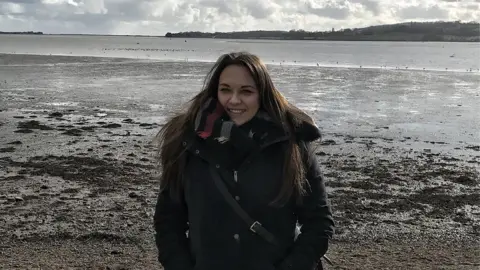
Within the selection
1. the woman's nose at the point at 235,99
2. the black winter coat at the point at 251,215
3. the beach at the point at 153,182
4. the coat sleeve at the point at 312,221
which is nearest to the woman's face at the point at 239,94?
the woman's nose at the point at 235,99

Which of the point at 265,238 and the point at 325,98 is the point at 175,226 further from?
the point at 325,98

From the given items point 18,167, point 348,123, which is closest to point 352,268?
point 18,167

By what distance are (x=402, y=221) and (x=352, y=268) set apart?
239 cm

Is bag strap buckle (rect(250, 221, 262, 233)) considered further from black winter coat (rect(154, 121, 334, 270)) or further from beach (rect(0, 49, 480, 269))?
beach (rect(0, 49, 480, 269))

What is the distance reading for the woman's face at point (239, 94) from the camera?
9.51ft

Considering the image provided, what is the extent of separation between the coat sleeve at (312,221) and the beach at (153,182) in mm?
1927

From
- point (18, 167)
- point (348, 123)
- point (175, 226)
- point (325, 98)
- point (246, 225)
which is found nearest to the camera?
Result: point (246, 225)

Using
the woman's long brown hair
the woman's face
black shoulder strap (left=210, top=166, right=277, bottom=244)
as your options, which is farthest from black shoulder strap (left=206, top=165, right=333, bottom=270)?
the woman's face

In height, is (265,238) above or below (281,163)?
below

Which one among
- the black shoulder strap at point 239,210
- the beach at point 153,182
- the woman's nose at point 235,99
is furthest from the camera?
the beach at point 153,182

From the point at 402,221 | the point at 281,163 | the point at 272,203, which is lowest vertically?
the point at 402,221

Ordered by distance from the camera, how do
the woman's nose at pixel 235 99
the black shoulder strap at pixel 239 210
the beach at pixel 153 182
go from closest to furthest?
the black shoulder strap at pixel 239 210
the woman's nose at pixel 235 99
the beach at pixel 153 182

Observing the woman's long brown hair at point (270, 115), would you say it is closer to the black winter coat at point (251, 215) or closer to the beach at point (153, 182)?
the black winter coat at point (251, 215)

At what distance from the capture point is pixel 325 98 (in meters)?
25.5
